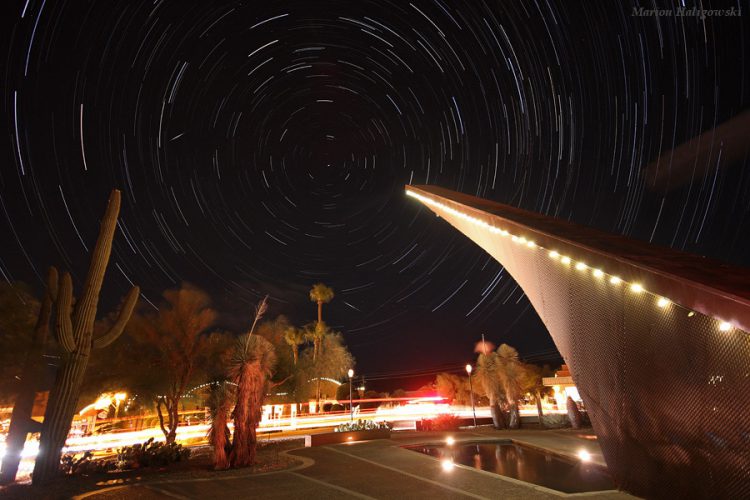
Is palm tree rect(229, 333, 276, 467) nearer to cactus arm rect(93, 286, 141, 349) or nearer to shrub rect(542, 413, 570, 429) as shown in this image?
cactus arm rect(93, 286, 141, 349)

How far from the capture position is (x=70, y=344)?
33.7 feet

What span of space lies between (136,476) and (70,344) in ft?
12.3

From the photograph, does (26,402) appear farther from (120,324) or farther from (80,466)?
(120,324)

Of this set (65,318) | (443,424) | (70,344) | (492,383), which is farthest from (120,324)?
(492,383)

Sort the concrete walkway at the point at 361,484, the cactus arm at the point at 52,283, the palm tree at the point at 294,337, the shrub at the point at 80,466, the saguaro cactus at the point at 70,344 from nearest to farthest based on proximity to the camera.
Answer: the concrete walkway at the point at 361,484, the saguaro cactus at the point at 70,344, the shrub at the point at 80,466, the cactus arm at the point at 52,283, the palm tree at the point at 294,337

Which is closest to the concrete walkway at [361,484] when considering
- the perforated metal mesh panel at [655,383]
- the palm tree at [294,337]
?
the perforated metal mesh panel at [655,383]

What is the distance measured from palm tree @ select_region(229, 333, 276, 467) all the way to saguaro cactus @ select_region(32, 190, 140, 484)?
140 inches

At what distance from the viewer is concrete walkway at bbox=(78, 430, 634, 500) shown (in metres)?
7.62

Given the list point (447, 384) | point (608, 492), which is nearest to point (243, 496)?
point (608, 492)

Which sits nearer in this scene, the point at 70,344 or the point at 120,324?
the point at 70,344

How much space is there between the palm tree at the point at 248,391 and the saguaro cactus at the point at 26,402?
554cm

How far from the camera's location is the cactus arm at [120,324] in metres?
11.0

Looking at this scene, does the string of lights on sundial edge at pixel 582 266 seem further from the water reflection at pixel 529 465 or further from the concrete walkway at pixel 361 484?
the water reflection at pixel 529 465

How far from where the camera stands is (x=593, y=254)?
241 inches
